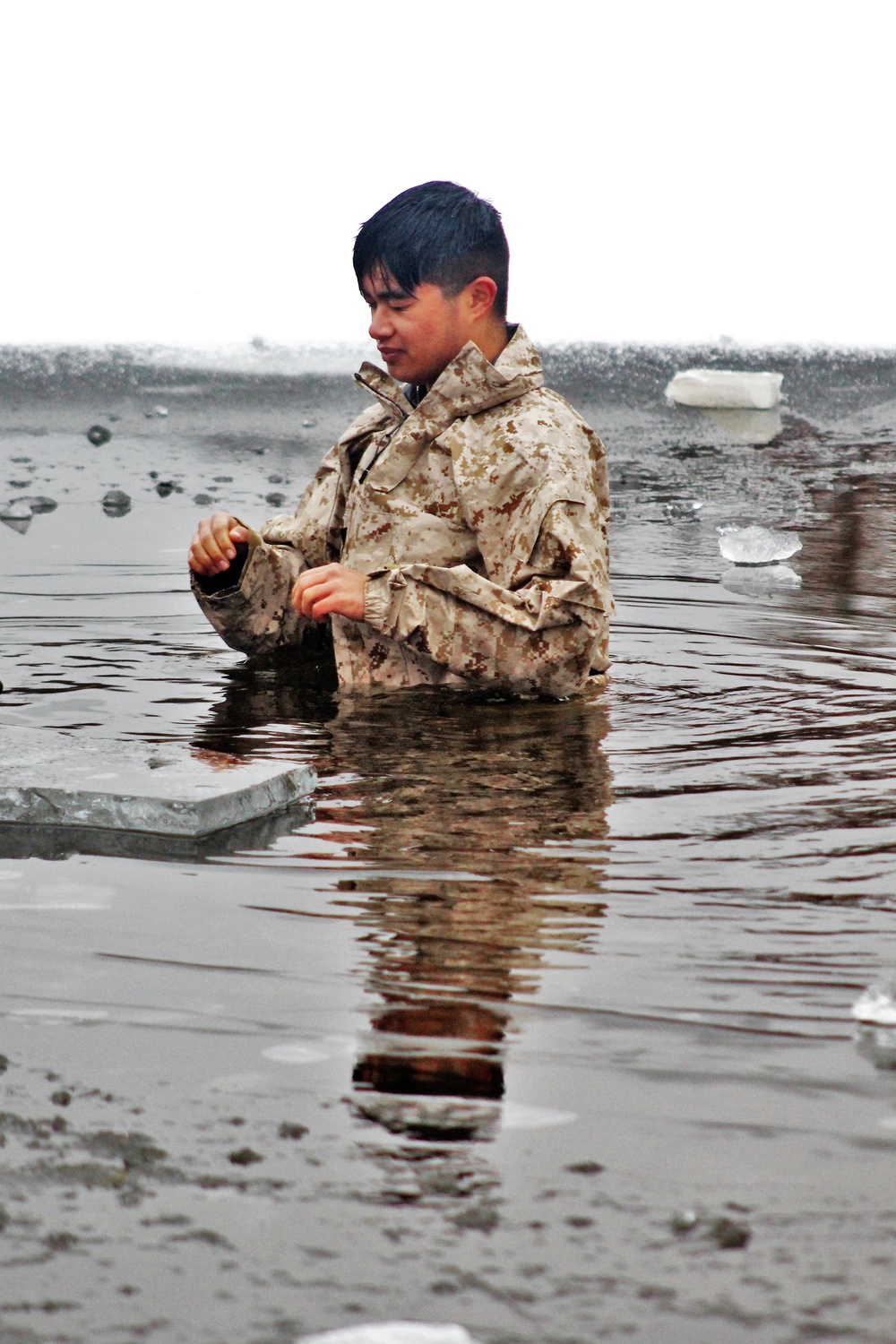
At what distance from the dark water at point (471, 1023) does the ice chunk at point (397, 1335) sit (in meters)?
0.03

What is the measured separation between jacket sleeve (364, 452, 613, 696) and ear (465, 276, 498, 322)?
0.45 meters

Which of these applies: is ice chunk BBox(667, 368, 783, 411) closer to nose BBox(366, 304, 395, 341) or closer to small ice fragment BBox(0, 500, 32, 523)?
small ice fragment BBox(0, 500, 32, 523)

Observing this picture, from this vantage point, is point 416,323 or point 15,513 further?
point 15,513

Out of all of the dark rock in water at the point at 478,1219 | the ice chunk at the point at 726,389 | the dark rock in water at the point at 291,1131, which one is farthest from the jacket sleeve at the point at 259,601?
the ice chunk at the point at 726,389

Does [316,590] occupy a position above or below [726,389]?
below

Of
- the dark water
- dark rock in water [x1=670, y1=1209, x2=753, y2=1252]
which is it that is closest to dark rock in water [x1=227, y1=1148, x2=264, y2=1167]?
the dark water

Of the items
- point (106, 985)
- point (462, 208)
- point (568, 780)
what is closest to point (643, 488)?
point (462, 208)

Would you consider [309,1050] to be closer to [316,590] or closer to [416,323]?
[316,590]

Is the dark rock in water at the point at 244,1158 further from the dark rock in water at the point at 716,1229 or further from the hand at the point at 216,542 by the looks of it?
the hand at the point at 216,542

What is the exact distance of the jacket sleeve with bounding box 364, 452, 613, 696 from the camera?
3795 mm

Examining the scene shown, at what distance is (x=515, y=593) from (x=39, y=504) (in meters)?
5.61

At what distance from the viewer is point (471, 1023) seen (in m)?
1.96

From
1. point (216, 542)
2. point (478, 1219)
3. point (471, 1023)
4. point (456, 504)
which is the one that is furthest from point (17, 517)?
point (478, 1219)

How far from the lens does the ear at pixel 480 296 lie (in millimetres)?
4031
